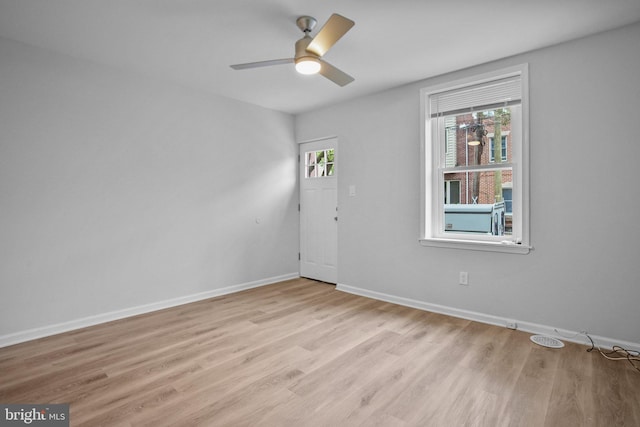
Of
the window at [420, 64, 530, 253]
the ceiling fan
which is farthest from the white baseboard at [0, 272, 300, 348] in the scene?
the ceiling fan

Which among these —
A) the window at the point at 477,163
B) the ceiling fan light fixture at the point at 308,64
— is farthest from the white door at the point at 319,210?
the ceiling fan light fixture at the point at 308,64

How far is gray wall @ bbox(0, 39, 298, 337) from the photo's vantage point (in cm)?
280

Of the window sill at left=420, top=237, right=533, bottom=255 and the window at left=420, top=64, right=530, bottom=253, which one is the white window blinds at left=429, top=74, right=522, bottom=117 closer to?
the window at left=420, top=64, right=530, bottom=253

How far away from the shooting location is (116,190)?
3307 mm

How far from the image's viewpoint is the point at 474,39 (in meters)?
2.71

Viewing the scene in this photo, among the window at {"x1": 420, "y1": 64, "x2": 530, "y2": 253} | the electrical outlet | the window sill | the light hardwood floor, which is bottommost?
the light hardwood floor

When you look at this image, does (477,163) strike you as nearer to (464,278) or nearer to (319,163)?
(464,278)

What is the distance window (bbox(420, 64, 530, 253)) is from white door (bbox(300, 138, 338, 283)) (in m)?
1.43

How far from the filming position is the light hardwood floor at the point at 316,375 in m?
1.80

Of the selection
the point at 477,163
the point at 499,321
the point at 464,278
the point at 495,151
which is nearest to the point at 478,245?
the point at 464,278

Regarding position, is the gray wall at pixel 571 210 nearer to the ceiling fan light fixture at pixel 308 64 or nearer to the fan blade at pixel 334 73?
the fan blade at pixel 334 73

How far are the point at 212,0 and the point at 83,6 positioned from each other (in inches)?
35.8

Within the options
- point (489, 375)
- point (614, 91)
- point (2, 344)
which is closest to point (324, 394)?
point (489, 375)

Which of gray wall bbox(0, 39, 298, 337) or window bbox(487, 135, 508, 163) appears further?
window bbox(487, 135, 508, 163)
